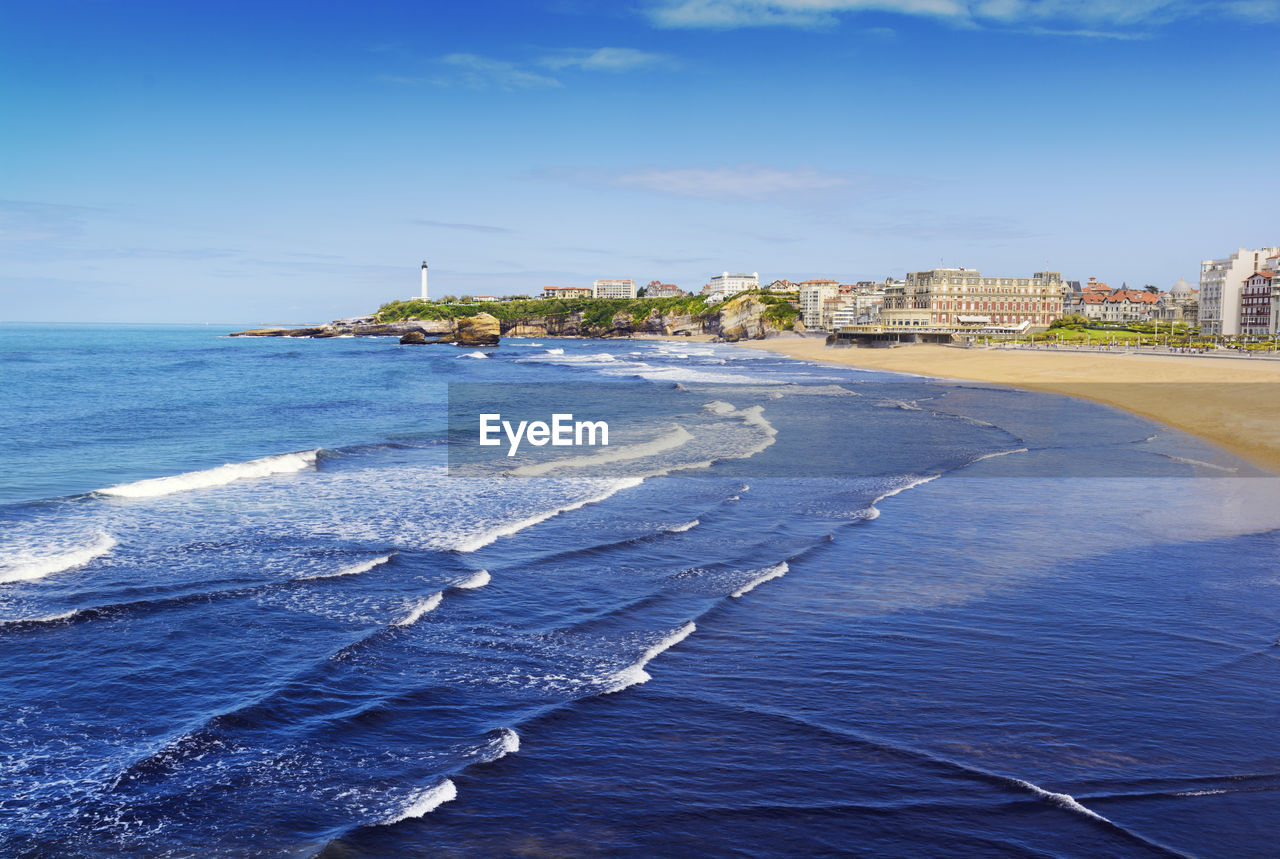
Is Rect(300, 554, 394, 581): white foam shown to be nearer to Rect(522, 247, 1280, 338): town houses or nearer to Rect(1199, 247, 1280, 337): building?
Rect(522, 247, 1280, 338): town houses

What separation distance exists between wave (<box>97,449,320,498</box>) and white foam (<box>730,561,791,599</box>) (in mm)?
13346

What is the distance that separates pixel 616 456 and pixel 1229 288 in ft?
474

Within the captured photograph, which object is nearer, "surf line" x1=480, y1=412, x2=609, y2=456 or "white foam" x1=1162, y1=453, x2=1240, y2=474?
"white foam" x1=1162, y1=453, x2=1240, y2=474

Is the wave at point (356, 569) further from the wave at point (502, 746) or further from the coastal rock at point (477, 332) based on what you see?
the coastal rock at point (477, 332)

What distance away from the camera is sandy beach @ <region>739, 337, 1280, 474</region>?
29.8 meters

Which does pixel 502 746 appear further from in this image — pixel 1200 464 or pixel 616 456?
pixel 1200 464

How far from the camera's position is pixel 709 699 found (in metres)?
8.57

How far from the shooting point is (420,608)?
11414 mm

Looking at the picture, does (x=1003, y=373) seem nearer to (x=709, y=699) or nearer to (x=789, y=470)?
(x=789, y=470)

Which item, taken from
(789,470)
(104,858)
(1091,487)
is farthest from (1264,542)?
(104,858)

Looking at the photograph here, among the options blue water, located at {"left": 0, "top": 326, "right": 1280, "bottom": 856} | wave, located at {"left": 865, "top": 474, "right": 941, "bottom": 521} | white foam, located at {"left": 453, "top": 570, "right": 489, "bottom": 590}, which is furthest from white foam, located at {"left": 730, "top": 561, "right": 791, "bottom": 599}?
wave, located at {"left": 865, "top": 474, "right": 941, "bottom": 521}

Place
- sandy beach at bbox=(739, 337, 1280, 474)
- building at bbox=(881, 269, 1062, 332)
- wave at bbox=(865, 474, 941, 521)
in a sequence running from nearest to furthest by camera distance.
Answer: wave at bbox=(865, 474, 941, 521) < sandy beach at bbox=(739, 337, 1280, 474) < building at bbox=(881, 269, 1062, 332)

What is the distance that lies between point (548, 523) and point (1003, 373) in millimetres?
57826

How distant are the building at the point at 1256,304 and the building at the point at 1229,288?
1.52 m
